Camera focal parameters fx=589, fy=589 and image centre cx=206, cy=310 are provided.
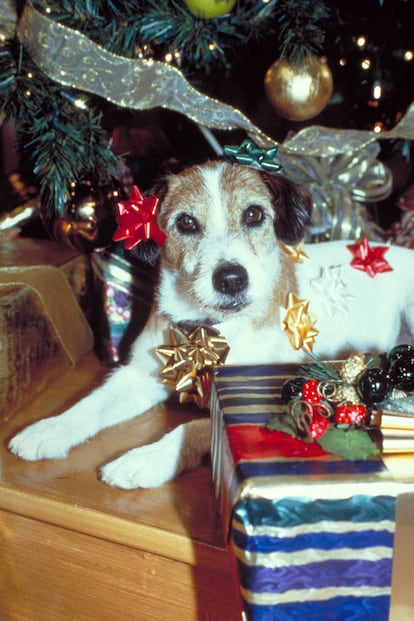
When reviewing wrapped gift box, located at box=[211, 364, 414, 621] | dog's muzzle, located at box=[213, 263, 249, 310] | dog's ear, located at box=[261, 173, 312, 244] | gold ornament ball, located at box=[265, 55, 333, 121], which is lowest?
wrapped gift box, located at box=[211, 364, 414, 621]

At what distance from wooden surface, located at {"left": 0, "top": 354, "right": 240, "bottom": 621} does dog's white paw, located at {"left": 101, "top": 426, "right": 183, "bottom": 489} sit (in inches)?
0.7

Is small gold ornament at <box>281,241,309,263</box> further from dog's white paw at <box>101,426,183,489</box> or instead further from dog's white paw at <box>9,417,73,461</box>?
dog's white paw at <box>9,417,73,461</box>

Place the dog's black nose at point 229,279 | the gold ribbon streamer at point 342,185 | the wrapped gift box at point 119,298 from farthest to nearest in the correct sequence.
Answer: the gold ribbon streamer at point 342,185 → the wrapped gift box at point 119,298 → the dog's black nose at point 229,279

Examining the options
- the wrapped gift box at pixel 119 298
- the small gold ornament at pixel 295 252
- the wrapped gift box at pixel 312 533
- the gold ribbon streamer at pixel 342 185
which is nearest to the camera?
the wrapped gift box at pixel 312 533

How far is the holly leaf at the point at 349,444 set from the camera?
801mm

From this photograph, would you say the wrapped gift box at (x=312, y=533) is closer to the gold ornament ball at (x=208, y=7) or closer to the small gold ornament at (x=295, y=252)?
the small gold ornament at (x=295, y=252)

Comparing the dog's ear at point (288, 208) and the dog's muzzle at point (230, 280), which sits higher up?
the dog's ear at point (288, 208)

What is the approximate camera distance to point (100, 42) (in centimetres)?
128

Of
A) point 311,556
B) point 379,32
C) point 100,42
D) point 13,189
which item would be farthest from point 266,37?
point 311,556

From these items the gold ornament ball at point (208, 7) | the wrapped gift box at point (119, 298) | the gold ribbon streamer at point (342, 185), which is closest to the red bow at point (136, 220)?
the wrapped gift box at point (119, 298)

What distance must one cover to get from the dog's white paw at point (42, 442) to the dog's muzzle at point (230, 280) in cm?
43

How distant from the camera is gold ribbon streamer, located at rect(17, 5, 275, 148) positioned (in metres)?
1.16

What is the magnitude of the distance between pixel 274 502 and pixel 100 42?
1042 millimetres

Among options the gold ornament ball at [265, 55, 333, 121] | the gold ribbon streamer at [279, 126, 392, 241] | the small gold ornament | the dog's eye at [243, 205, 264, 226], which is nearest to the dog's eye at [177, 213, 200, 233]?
the dog's eye at [243, 205, 264, 226]
